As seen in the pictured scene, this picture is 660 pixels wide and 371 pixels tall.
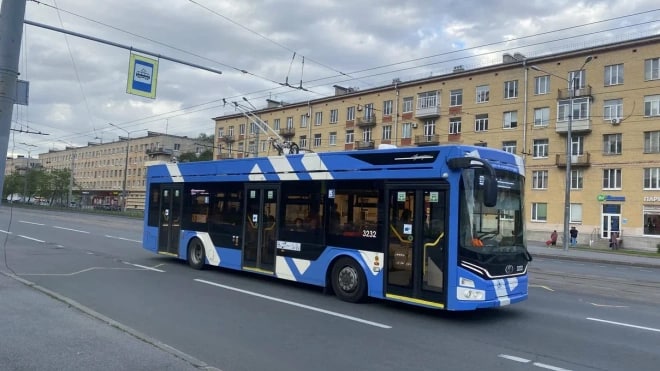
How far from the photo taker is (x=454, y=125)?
2109 inches

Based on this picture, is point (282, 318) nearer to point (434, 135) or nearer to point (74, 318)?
point (74, 318)

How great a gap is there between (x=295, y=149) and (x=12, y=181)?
10736cm

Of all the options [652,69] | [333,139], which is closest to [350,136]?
[333,139]

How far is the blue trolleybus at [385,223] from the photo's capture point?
8508mm

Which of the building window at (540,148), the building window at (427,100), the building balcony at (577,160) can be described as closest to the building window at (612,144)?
the building balcony at (577,160)

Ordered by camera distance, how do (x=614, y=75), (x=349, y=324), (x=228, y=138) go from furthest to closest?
(x=228, y=138) < (x=614, y=75) < (x=349, y=324)

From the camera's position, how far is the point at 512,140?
49031mm

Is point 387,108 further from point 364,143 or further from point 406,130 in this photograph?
point 364,143

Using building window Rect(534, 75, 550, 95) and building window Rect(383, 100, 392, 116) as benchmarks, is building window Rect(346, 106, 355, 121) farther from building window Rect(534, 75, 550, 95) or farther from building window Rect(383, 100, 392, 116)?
building window Rect(534, 75, 550, 95)

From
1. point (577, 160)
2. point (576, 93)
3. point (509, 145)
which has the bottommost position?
point (577, 160)

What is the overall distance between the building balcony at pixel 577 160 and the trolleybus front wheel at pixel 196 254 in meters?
39.0

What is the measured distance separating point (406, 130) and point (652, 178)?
2386 centimetres

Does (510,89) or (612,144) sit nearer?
(612,144)

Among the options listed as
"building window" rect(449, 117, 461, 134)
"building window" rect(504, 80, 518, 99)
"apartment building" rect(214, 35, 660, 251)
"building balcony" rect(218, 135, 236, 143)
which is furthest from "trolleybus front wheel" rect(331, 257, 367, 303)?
"building balcony" rect(218, 135, 236, 143)
